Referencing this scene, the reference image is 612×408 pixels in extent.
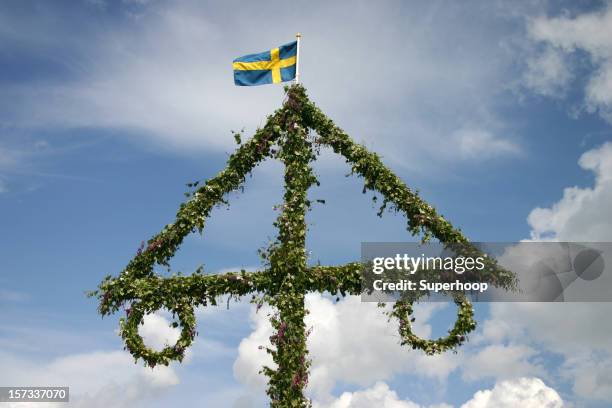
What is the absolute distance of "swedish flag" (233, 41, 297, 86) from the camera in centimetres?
1825

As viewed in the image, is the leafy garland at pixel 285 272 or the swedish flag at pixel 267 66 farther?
the swedish flag at pixel 267 66

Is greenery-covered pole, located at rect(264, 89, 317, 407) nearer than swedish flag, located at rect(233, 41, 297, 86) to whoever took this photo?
Yes

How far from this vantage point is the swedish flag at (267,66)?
18250 millimetres

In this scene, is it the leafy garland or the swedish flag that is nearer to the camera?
the leafy garland

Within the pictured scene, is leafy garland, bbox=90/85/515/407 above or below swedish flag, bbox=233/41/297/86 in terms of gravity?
below

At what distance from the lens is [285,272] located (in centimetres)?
1587

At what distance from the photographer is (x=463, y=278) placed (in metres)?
15.9

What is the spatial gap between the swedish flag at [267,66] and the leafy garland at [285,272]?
3.88ft

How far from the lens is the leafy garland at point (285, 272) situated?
51.0 feet

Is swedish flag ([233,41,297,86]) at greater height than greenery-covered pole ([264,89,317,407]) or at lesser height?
greater

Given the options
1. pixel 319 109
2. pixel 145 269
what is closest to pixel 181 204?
pixel 145 269

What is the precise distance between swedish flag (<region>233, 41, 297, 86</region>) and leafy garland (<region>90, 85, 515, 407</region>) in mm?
1183

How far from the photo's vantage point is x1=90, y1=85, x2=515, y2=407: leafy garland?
15.5m

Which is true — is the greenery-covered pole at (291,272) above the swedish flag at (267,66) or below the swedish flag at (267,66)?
below
